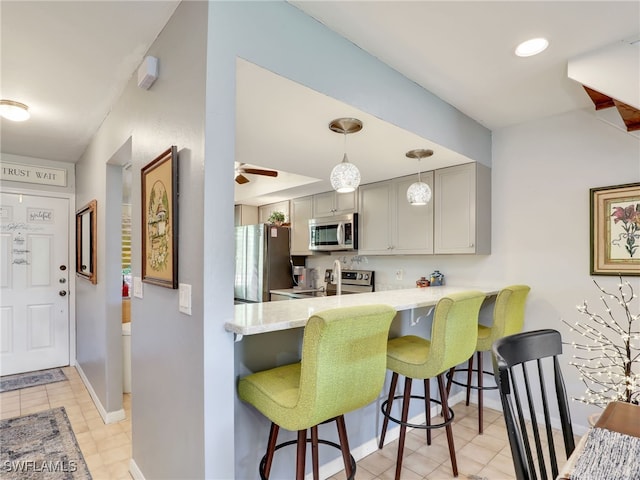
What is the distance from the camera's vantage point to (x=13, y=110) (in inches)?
98.0

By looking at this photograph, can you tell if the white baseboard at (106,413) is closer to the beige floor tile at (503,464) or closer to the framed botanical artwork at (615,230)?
the beige floor tile at (503,464)

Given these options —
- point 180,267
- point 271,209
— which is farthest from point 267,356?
point 271,209

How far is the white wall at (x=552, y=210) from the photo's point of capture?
8.29 feet

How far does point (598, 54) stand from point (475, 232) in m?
1.38

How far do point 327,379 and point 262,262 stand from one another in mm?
3112

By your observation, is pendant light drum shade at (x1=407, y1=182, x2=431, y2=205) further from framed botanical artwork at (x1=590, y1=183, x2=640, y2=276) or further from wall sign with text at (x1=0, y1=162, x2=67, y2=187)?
wall sign with text at (x1=0, y1=162, x2=67, y2=187)

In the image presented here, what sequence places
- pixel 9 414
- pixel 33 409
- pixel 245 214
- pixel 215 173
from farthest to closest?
pixel 245 214 → pixel 33 409 → pixel 9 414 → pixel 215 173

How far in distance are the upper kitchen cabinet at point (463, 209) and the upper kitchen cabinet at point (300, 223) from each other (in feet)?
5.69

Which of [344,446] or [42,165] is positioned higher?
[42,165]

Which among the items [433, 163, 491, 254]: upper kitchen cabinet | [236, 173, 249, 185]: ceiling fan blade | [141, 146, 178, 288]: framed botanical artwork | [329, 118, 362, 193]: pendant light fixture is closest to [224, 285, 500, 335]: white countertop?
[141, 146, 178, 288]: framed botanical artwork

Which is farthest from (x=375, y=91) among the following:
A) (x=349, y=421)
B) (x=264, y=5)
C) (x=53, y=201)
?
(x=53, y=201)

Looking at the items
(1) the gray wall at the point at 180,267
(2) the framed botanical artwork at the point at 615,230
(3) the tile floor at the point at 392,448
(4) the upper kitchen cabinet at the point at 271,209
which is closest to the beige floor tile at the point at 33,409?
(3) the tile floor at the point at 392,448

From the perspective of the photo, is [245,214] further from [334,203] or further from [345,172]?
[345,172]

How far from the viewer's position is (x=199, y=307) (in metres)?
1.36
